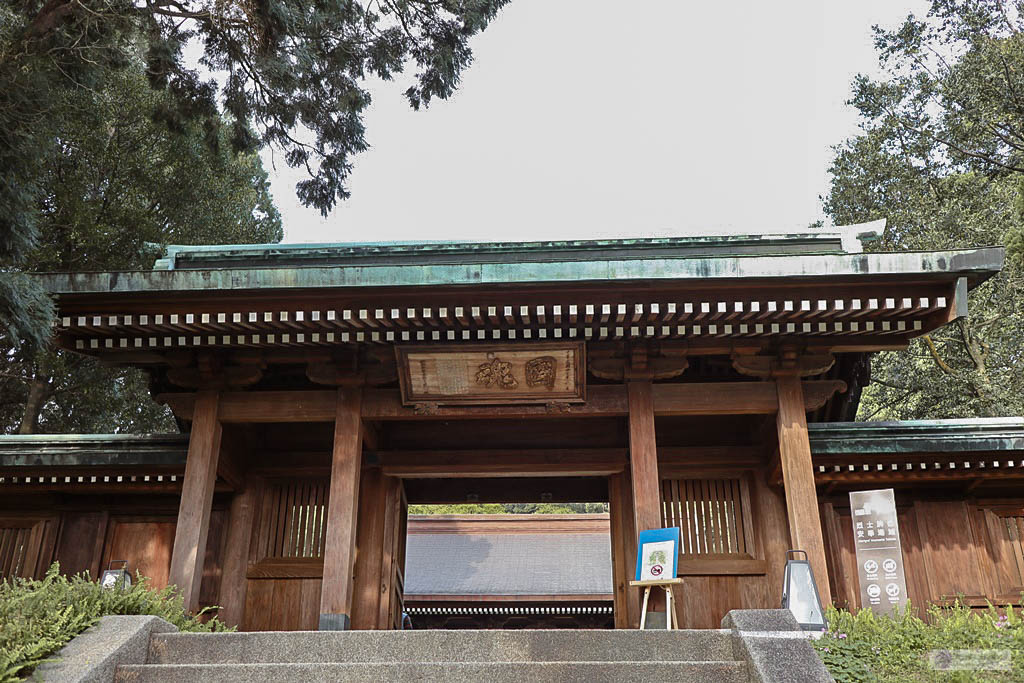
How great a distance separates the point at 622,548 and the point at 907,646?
13.1ft

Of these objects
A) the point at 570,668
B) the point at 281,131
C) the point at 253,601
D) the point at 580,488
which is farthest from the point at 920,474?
the point at 281,131

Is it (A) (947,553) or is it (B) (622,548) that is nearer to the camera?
(A) (947,553)

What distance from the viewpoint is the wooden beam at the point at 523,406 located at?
8023mm

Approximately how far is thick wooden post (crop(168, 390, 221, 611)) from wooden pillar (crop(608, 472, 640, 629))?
4005 mm

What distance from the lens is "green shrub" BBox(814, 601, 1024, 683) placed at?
4.77 metres

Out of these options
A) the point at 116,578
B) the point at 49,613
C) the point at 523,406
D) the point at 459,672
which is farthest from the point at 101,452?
the point at 459,672

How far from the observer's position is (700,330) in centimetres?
756

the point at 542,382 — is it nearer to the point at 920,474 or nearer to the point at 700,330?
the point at 700,330

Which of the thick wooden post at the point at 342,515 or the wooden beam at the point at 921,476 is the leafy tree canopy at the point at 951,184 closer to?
the wooden beam at the point at 921,476

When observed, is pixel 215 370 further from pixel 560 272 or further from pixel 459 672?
pixel 459 672

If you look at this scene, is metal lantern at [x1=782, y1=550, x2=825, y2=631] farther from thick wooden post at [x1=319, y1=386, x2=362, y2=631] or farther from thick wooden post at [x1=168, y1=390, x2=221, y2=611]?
thick wooden post at [x1=168, y1=390, x2=221, y2=611]

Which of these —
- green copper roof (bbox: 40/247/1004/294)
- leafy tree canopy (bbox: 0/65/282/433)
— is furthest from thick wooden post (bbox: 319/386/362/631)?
leafy tree canopy (bbox: 0/65/282/433)

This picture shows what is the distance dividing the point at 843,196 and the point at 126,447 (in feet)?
55.6

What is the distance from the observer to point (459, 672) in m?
4.79
